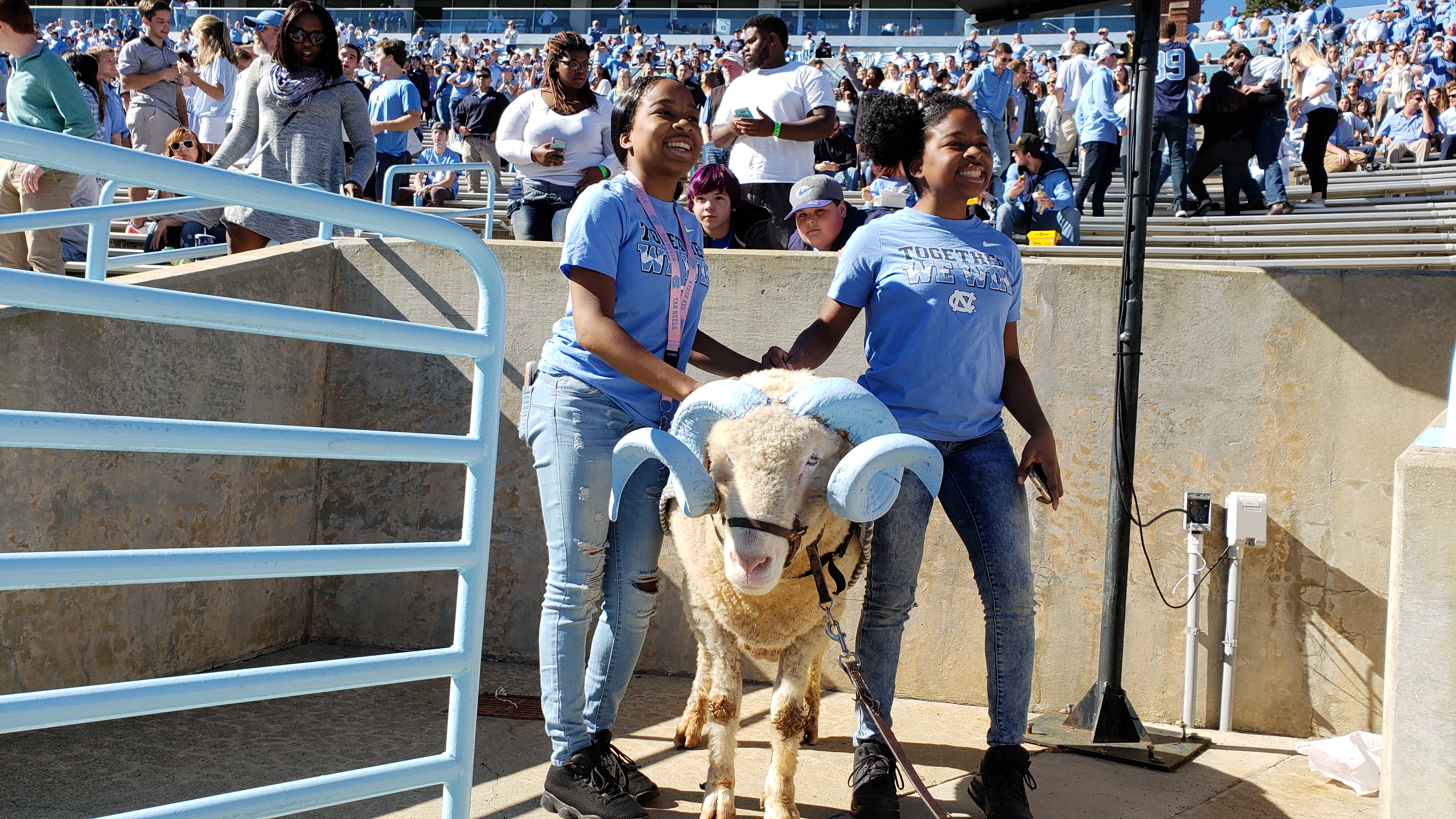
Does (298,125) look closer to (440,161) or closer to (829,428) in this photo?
(829,428)

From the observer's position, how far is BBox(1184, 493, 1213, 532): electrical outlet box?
4.46 metres

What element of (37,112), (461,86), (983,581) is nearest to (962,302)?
(983,581)

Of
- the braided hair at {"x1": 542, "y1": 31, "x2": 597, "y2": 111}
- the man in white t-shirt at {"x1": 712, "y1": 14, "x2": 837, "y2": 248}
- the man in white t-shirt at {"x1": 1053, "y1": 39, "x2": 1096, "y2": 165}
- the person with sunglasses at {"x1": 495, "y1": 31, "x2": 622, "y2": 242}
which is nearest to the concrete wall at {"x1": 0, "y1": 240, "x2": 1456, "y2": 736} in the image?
the person with sunglasses at {"x1": 495, "y1": 31, "x2": 622, "y2": 242}

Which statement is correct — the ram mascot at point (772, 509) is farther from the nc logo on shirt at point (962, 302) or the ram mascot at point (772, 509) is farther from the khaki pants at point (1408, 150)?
the khaki pants at point (1408, 150)

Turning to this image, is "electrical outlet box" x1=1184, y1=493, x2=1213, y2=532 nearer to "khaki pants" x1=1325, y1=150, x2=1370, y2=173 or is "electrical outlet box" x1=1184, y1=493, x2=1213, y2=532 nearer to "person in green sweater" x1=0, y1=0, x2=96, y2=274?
"person in green sweater" x1=0, y1=0, x2=96, y2=274

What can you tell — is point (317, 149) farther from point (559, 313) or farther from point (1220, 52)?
point (1220, 52)

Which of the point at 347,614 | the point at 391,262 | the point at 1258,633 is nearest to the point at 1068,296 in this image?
the point at 1258,633

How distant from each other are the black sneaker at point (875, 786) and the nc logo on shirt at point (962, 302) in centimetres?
140

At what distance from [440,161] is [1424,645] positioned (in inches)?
448

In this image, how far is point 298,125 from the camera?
575 cm

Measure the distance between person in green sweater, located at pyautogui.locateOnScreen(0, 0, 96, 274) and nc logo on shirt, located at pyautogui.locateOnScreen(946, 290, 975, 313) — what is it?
4.76 metres

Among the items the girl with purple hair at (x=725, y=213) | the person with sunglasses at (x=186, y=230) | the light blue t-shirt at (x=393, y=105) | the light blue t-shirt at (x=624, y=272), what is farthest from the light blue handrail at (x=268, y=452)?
the light blue t-shirt at (x=393, y=105)

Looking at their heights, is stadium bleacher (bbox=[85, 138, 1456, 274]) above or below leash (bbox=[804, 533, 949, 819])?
above

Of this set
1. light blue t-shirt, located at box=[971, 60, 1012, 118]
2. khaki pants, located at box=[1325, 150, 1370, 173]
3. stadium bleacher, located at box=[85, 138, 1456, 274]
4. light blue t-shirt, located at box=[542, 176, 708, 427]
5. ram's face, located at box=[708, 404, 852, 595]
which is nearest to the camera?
ram's face, located at box=[708, 404, 852, 595]
